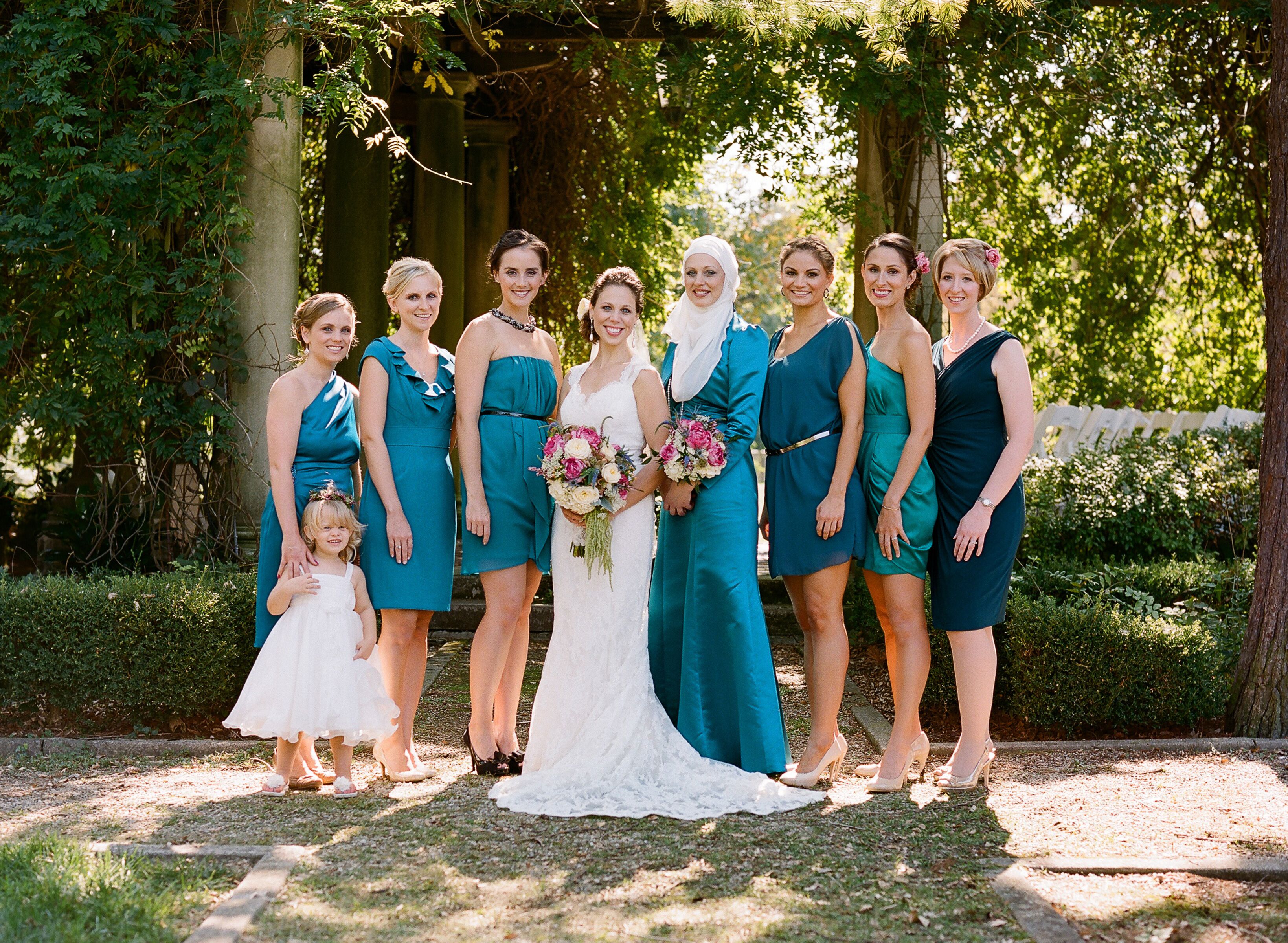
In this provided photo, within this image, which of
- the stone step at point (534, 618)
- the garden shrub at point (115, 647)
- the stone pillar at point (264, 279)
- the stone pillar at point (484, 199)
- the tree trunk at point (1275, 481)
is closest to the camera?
the tree trunk at point (1275, 481)

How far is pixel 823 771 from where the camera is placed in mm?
4723

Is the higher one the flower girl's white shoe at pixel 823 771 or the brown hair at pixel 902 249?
the brown hair at pixel 902 249

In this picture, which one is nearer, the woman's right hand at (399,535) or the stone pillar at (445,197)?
the woman's right hand at (399,535)

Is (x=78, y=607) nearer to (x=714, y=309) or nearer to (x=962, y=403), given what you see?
(x=714, y=309)

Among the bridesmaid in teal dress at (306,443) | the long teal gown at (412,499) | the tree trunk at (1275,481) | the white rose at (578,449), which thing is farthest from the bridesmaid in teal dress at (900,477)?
the bridesmaid in teal dress at (306,443)

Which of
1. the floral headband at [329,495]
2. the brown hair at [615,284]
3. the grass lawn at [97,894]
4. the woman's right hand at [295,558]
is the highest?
the brown hair at [615,284]

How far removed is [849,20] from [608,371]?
2497 mm

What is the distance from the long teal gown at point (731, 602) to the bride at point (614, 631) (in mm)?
125

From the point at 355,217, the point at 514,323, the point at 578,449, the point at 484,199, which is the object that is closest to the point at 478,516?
the point at 578,449

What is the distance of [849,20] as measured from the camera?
602cm

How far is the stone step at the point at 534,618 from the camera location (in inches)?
322

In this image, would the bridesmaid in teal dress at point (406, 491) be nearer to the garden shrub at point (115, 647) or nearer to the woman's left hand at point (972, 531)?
the garden shrub at point (115, 647)

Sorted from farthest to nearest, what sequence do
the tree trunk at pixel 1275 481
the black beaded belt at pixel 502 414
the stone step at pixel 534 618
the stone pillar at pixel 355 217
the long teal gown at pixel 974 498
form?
the stone pillar at pixel 355 217
the stone step at pixel 534 618
the tree trunk at pixel 1275 481
the black beaded belt at pixel 502 414
the long teal gown at pixel 974 498

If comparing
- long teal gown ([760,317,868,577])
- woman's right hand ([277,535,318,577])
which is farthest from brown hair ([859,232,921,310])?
woman's right hand ([277,535,318,577])
